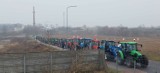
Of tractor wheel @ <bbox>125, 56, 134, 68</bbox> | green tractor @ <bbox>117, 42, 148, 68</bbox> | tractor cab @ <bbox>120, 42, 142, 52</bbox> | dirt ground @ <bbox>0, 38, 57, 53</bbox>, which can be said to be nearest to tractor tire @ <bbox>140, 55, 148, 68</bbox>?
green tractor @ <bbox>117, 42, 148, 68</bbox>

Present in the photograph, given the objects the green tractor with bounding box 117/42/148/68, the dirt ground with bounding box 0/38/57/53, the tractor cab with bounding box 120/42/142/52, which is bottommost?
the dirt ground with bounding box 0/38/57/53

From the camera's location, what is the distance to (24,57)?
16812 mm

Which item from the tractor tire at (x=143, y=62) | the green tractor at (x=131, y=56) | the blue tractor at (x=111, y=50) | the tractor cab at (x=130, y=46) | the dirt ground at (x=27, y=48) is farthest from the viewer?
the dirt ground at (x=27, y=48)

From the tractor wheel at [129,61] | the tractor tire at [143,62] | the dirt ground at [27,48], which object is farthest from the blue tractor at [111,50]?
the dirt ground at [27,48]

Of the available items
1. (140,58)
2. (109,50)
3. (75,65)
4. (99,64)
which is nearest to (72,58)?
(75,65)

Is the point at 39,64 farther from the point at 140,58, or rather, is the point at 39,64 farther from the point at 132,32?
the point at 132,32

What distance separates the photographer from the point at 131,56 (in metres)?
24.6

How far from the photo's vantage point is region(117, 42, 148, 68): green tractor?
77.7 ft

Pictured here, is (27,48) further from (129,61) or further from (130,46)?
(129,61)

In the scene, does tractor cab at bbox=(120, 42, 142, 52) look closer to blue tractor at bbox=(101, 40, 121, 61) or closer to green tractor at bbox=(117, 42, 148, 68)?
green tractor at bbox=(117, 42, 148, 68)

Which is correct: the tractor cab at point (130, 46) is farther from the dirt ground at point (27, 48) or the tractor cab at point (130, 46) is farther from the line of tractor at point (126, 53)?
the dirt ground at point (27, 48)

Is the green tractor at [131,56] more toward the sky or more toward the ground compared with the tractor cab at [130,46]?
more toward the ground

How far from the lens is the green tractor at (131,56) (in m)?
23.7

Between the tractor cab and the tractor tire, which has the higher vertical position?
the tractor cab
